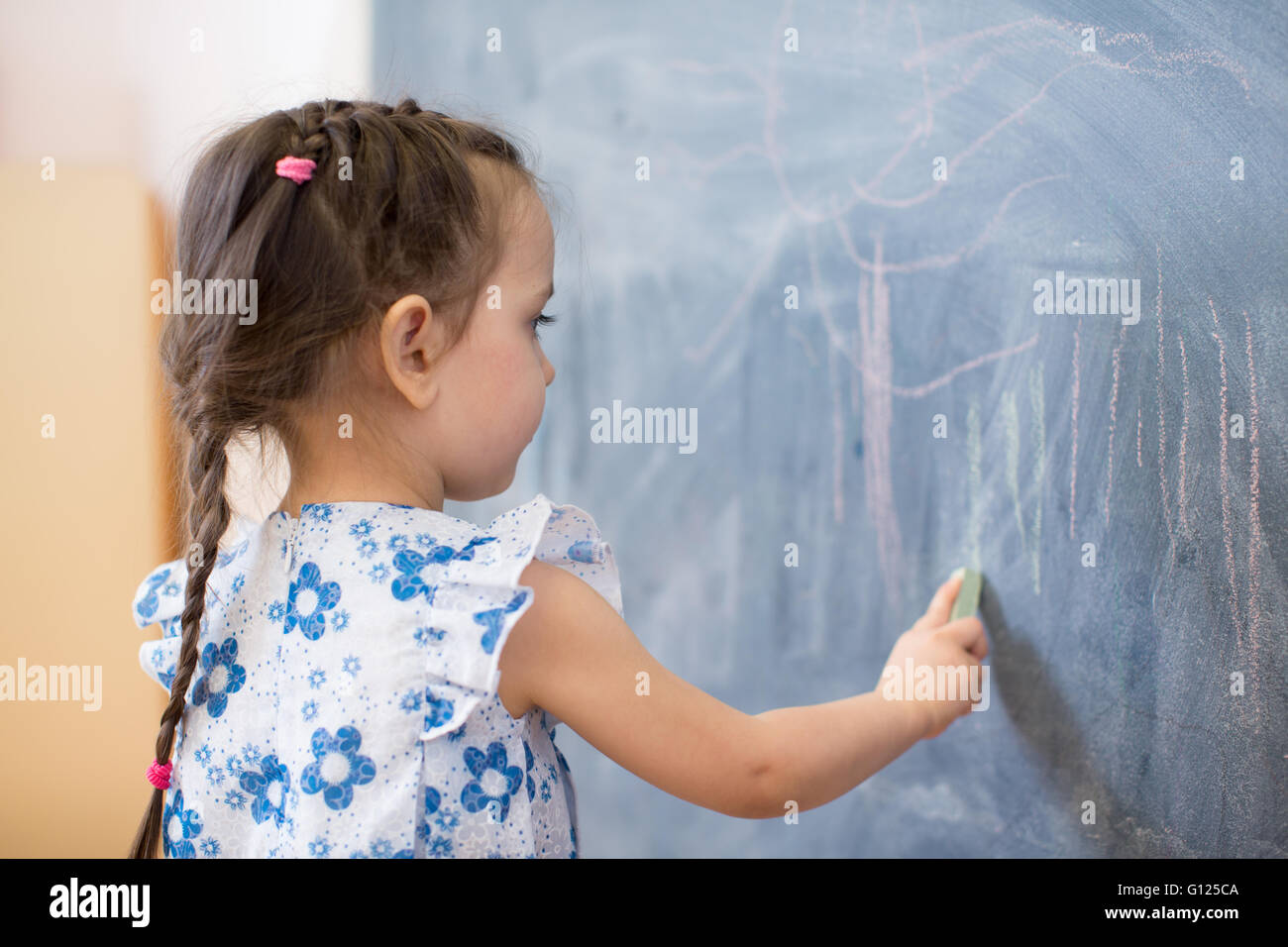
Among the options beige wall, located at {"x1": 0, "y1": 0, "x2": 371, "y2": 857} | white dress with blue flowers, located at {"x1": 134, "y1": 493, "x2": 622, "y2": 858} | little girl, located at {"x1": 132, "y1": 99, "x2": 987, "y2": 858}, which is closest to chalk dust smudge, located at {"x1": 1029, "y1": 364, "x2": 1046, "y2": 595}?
little girl, located at {"x1": 132, "y1": 99, "x2": 987, "y2": 858}

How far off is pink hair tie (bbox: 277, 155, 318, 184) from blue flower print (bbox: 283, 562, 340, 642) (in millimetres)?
232

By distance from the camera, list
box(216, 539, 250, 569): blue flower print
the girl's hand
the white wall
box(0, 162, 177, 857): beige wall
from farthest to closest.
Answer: box(0, 162, 177, 857): beige wall < the white wall < the girl's hand < box(216, 539, 250, 569): blue flower print

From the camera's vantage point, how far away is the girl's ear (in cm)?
56

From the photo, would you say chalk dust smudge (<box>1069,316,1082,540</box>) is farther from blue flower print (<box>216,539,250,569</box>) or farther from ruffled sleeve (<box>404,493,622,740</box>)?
blue flower print (<box>216,539,250,569</box>)

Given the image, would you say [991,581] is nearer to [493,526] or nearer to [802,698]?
[802,698]

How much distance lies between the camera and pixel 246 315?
560mm

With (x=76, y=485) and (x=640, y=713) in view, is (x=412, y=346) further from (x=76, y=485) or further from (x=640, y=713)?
(x=76, y=485)

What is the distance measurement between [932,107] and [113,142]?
101cm

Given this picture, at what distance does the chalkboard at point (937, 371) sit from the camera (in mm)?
658

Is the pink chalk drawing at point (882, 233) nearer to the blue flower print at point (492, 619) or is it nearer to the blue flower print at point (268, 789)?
the blue flower print at point (492, 619)

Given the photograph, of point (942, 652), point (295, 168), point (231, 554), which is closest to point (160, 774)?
point (231, 554)

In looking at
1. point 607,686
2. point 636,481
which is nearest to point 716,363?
point 636,481

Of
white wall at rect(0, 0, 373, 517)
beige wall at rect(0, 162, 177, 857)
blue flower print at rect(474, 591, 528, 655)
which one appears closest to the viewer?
blue flower print at rect(474, 591, 528, 655)

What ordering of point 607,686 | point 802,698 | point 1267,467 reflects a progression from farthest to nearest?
point 802,698, point 1267,467, point 607,686
